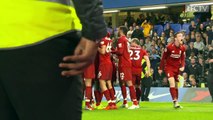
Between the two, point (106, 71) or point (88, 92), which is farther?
point (106, 71)

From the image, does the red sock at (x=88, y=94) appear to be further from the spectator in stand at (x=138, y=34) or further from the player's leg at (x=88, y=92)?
the spectator in stand at (x=138, y=34)

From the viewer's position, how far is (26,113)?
1964 millimetres

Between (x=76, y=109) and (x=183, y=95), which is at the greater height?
(x=76, y=109)

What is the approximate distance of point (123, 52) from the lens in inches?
534

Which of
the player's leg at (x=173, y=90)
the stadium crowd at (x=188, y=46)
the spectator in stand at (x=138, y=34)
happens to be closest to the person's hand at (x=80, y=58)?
the player's leg at (x=173, y=90)

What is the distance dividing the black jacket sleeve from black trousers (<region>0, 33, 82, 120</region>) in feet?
0.32

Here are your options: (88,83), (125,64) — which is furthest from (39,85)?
(125,64)

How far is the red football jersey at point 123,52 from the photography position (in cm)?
1336

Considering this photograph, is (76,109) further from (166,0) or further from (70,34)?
(166,0)

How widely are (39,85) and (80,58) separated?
0.62 feet

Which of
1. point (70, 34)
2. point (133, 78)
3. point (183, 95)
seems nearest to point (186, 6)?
point (183, 95)

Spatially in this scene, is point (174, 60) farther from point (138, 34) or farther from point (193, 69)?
point (138, 34)

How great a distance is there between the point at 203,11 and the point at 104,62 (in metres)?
15.6

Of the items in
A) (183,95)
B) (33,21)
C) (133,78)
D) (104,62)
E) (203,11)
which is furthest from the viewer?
(203,11)
